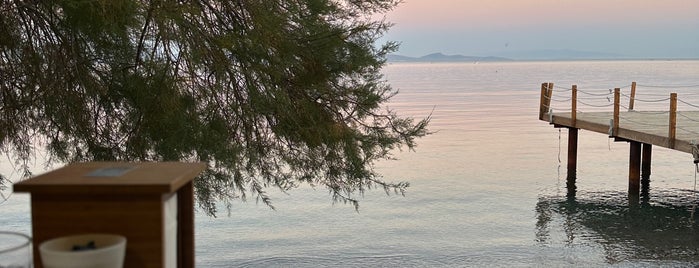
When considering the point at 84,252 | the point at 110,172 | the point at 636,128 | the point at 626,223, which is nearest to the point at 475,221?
the point at 626,223

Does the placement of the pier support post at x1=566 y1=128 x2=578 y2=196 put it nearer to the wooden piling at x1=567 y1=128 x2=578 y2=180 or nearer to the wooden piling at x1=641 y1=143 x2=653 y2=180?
the wooden piling at x1=567 y1=128 x2=578 y2=180

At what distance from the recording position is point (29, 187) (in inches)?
82.2

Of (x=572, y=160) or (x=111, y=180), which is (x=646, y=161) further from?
(x=111, y=180)

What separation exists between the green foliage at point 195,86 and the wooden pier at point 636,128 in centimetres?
890

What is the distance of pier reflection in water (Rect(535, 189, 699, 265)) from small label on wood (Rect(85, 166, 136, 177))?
11067mm

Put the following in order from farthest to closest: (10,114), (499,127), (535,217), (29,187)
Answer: (499,127), (535,217), (10,114), (29,187)

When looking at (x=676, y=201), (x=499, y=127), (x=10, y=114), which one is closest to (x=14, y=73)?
(x=10, y=114)

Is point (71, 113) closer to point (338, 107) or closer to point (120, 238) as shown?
point (338, 107)

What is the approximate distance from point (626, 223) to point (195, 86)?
11.8m


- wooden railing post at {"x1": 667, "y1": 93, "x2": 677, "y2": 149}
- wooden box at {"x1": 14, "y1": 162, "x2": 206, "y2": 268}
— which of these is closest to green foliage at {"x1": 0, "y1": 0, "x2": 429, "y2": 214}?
wooden box at {"x1": 14, "y1": 162, "x2": 206, "y2": 268}

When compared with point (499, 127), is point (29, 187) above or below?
above

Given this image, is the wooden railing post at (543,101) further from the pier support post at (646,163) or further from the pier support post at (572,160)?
the pier support post at (646,163)

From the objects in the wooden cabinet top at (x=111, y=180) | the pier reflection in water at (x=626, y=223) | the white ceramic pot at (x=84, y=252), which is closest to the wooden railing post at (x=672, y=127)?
the pier reflection in water at (x=626, y=223)

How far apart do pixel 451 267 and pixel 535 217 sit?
4764 mm
